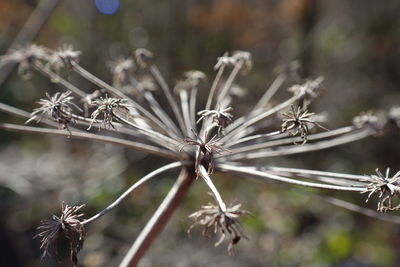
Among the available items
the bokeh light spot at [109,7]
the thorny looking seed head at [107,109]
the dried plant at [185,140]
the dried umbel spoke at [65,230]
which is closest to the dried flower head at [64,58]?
the dried plant at [185,140]

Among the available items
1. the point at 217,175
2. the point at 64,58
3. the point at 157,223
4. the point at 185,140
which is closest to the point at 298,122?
the point at 185,140

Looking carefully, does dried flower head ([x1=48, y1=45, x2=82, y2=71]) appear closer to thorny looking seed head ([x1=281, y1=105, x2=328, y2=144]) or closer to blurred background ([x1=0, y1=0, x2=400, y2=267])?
thorny looking seed head ([x1=281, y1=105, x2=328, y2=144])

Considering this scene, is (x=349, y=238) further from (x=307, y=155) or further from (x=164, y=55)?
(x=164, y=55)

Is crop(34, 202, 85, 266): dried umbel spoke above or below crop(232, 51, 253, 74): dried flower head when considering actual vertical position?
below

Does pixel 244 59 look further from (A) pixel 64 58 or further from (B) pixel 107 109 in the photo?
(B) pixel 107 109

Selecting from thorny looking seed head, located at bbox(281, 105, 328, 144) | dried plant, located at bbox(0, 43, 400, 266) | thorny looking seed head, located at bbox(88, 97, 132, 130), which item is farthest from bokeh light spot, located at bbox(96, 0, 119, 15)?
thorny looking seed head, located at bbox(281, 105, 328, 144)
